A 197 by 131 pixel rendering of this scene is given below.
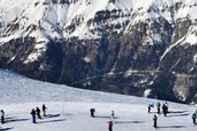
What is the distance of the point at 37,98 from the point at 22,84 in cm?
2412

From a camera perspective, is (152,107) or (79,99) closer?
(152,107)

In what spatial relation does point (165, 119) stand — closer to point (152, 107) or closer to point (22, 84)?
point (152, 107)

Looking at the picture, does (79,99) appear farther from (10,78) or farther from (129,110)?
(10,78)

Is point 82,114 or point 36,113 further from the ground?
point 36,113

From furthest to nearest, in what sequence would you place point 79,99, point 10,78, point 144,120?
point 10,78 < point 79,99 < point 144,120

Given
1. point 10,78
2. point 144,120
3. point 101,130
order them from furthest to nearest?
point 10,78
point 144,120
point 101,130

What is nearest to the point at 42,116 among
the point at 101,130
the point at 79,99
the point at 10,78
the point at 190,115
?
the point at 101,130

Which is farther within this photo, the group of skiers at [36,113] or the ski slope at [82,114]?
the group of skiers at [36,113]

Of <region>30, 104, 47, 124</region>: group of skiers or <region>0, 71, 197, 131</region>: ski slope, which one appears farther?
<region>30, 104, 47, 124</region>: group of skiers

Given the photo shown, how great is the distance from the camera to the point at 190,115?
365 ft

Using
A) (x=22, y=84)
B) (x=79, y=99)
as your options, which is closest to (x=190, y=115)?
(x=79, y=99)

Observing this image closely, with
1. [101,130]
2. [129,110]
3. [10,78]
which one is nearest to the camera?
[101,130]

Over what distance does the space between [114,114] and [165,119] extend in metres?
7.48

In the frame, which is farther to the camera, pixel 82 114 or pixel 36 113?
pixel 82 114
